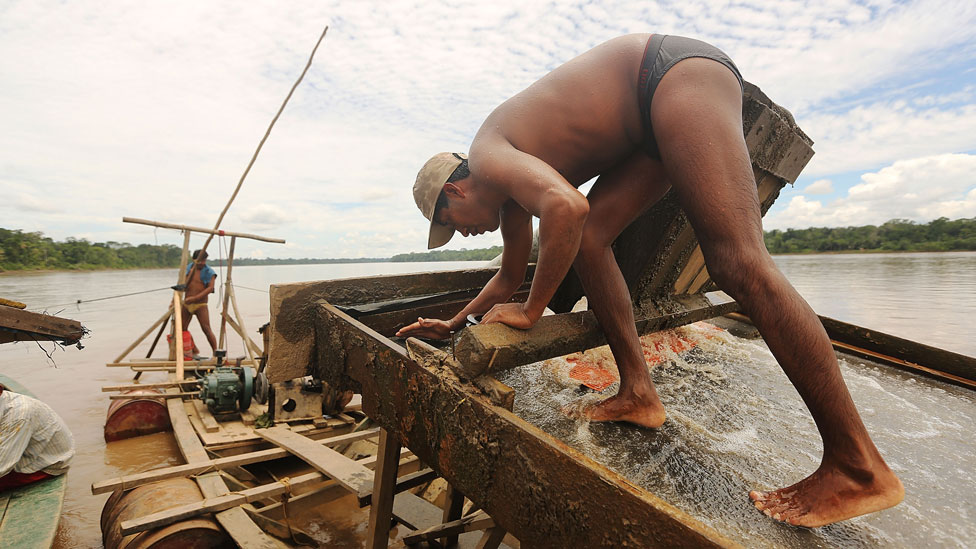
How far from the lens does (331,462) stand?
3.76 meters

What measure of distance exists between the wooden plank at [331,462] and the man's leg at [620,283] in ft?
7.37

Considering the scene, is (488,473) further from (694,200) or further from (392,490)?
(392,490)

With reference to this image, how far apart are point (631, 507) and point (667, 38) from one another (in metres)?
1.58

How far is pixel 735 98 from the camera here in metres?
1.52

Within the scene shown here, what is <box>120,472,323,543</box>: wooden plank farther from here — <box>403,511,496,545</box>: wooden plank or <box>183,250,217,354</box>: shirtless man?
<box>183,250,217,354</box>: shirtless man

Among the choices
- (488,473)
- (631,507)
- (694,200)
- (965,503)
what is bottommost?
(965,503)

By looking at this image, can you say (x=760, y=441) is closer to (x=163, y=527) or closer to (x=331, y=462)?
(x=331, y=462)

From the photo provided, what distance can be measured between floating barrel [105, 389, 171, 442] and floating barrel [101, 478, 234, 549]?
3347 mm

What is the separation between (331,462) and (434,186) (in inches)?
110

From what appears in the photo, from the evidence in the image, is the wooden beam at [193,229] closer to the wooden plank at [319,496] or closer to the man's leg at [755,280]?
the wooden plank at [319,496]

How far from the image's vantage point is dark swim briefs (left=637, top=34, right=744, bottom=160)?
1544mm

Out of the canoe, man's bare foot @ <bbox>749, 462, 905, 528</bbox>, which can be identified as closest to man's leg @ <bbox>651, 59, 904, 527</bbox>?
man's bare foot @ <bbox>749, 462, 905, 528</bbox>

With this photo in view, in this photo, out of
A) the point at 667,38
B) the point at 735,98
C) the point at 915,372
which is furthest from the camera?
the point at 915,372

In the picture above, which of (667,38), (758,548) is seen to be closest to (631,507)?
(758,548)
